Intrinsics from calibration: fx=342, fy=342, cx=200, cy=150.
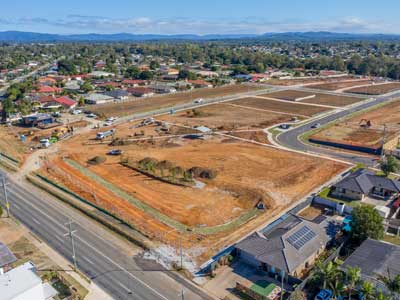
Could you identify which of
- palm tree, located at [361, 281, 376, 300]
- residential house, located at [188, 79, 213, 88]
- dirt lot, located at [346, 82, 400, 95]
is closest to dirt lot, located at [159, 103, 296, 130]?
residential house, located at [188, 79, 213, 88]

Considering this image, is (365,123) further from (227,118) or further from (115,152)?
(115,152)

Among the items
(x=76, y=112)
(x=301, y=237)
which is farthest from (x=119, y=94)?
(x=301, y=237)

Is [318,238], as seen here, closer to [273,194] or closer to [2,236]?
[273,194]

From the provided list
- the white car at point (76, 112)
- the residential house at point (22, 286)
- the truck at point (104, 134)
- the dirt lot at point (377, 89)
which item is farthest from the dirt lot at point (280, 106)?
the residential house at point (22, 286)

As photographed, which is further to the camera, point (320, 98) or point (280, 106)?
point (320, 98)

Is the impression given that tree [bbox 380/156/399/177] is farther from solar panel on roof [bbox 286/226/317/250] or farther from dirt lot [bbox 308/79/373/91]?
dirt lot [bbox 308/79/373/91]

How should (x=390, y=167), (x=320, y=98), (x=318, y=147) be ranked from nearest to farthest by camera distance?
1. (x=390, y=167)
2. (x=318, y=147)
3. (x=320, y=98)

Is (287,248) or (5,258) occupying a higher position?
(287,248)
